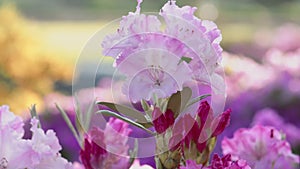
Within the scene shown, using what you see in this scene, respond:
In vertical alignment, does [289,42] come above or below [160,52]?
above

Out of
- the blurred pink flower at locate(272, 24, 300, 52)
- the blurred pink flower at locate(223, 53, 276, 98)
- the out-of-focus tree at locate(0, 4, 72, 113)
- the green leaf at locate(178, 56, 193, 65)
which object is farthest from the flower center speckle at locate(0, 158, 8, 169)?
the blurred pink flower at locate(272, 24, 300, 52)

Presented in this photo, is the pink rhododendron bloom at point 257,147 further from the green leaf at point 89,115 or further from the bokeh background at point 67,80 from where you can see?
the bokeh background at point 67,80

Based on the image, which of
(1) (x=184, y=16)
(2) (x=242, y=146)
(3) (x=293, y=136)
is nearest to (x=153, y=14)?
(1) (x=184, y=16)

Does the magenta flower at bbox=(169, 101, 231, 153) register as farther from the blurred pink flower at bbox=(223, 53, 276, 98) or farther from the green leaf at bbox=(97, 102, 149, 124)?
the blurred pink flower at bbox=(223, 53, 276, 98)

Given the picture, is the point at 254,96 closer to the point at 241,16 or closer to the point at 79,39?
the point at 79,39

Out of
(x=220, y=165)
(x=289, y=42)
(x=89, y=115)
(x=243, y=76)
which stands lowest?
(x=220, y=165)

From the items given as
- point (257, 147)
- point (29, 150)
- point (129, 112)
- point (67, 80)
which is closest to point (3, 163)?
point (29, 150)

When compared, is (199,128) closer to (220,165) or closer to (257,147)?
(220,165)
